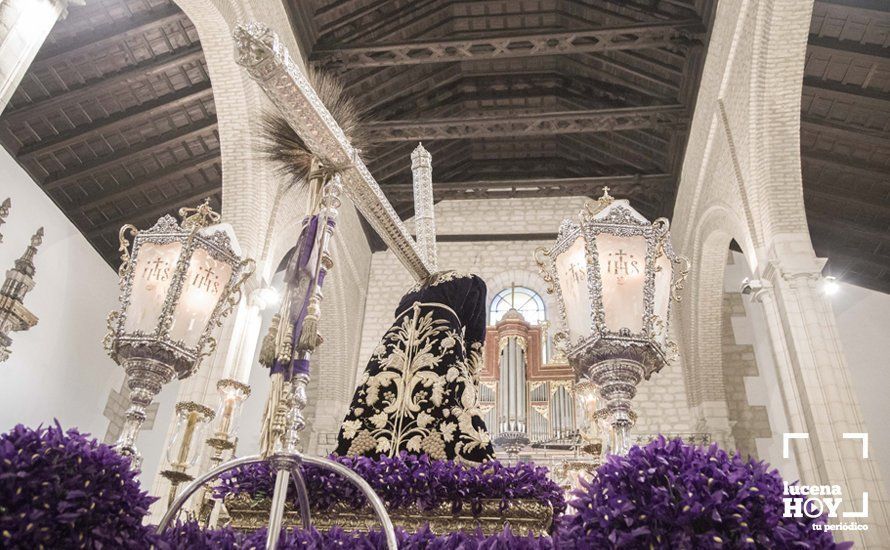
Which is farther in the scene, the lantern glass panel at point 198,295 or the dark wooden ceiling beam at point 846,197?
the dark wooden ceiling beam at point 846,197

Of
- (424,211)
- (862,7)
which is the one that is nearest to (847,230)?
(862,7)

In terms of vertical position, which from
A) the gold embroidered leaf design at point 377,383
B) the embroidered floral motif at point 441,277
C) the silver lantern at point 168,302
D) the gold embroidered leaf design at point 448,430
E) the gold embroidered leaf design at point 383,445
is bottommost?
the gold embroidered leaf design at point 383,445

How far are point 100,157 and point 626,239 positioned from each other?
8198mm

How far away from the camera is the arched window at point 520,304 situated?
38.8 feet

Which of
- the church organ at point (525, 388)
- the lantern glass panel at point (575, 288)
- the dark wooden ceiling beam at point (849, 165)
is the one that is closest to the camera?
the lantern glass panel at point (575, 288)

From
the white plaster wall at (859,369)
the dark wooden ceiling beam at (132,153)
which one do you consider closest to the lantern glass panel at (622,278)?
the dark wooden ceiling beam at (132,153)

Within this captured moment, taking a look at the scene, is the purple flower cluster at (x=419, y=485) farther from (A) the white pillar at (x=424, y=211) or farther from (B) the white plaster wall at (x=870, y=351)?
(B) the white plaster wall at (x=870, y=351)

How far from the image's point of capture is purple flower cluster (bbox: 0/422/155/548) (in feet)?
3.82

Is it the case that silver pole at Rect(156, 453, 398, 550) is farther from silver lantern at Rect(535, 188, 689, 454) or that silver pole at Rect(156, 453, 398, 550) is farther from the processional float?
silver lantern at Rect(535, 188, 689, 454)

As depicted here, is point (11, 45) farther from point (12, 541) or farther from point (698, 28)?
point (698, 28)

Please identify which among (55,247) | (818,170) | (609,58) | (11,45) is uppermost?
(609,58)

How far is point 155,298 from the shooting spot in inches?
87.4

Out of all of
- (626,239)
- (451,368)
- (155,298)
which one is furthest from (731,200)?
(155,298)

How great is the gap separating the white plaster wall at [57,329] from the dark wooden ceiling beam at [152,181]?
1.35 ft
